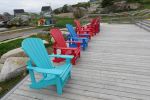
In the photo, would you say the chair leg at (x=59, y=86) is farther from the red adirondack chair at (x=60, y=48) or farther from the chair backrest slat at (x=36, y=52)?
the red adirondack chair at (x=60, y=48)

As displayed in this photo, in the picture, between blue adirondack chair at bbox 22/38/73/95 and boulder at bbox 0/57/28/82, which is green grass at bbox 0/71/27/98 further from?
blue adirondack chair at bbox 22/38/73/95

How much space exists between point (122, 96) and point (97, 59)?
194 centimetres

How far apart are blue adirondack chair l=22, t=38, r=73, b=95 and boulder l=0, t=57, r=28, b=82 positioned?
934mm

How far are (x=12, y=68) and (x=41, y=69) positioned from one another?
4.70ft

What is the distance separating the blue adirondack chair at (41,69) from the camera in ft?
10.2

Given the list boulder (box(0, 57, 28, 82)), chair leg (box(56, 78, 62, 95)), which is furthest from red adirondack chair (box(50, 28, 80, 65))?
chair leg (box(56, 78, 62, 95))

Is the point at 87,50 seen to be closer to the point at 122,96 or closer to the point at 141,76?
the point at 141,76

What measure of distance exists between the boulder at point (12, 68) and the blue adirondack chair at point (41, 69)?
3.06 ft

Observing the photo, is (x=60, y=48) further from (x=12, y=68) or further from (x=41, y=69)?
(x=41, y=69)

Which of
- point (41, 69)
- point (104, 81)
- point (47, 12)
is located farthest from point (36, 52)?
point (47, 12)

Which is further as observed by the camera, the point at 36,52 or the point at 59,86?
the point at 36,52

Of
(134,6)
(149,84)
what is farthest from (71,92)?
(134,6)

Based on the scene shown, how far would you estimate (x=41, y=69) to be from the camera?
311 centimetres

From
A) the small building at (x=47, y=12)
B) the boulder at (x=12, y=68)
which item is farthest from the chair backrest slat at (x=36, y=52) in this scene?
the small building at (x=47, y=12)
